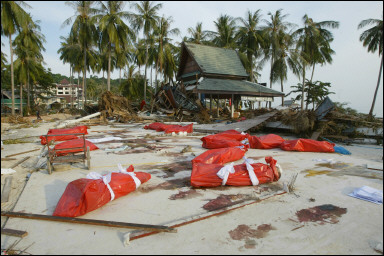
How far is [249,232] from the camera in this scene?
2.97m

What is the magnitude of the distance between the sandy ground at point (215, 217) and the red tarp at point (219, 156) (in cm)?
Result: 56

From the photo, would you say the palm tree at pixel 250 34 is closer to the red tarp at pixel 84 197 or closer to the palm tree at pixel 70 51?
the palm tree at pixel 70 51

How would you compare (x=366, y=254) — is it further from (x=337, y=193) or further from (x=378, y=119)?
(x=378, y=119)

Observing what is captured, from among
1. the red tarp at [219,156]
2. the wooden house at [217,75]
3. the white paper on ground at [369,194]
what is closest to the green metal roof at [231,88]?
the wooden house at [217,75]

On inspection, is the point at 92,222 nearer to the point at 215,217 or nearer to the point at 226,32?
the point at 215,217

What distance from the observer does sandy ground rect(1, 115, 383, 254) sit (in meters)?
2.68

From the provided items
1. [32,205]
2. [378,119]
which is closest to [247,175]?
[32,205]

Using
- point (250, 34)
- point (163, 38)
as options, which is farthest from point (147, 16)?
point (250, 34)

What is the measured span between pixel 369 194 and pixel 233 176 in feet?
7.35

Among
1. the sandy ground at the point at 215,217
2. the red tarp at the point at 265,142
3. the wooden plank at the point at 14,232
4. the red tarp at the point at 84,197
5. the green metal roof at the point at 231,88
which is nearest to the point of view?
the sandy ground at the point at 215,217

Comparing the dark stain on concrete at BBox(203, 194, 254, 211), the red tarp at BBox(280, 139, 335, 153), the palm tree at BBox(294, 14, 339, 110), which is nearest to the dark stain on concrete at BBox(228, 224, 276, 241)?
the dark stain on concrete at BBox(203, 194, 254, 211)

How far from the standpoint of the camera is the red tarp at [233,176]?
14.5 ft

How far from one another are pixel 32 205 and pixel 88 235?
1.50 meters

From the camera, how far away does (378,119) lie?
10.4 meters
